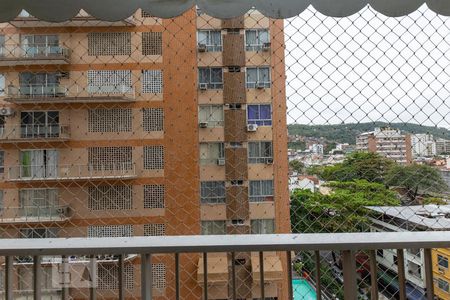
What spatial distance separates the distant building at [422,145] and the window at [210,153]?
0.74m

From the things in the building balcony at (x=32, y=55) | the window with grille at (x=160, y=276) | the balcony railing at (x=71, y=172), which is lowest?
the window with grille at (x=160, y=276)

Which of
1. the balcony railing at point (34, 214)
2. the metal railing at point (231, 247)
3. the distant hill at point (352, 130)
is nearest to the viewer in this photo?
the metal railing at point (231, 247)

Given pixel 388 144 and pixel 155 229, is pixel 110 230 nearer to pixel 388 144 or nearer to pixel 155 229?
pixel 155 229

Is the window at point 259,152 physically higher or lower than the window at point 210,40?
lower

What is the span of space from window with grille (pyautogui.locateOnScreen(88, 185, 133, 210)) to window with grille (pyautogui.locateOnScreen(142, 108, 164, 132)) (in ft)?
0.75

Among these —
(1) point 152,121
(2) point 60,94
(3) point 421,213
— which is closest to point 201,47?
(1) point 152,121

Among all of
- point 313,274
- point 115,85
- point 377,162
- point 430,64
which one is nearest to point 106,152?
point 115,85

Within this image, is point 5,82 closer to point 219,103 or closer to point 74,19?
point 74,19

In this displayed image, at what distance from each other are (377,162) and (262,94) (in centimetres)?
52

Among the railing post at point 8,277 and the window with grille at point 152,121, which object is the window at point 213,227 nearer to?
the window with grille at point 152,121

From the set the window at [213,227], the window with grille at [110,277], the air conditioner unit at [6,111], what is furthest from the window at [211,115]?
the air conditioner unit at [6,111]

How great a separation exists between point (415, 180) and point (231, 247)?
815 mm

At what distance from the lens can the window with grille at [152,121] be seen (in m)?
1.25

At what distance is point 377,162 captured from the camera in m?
1.32
